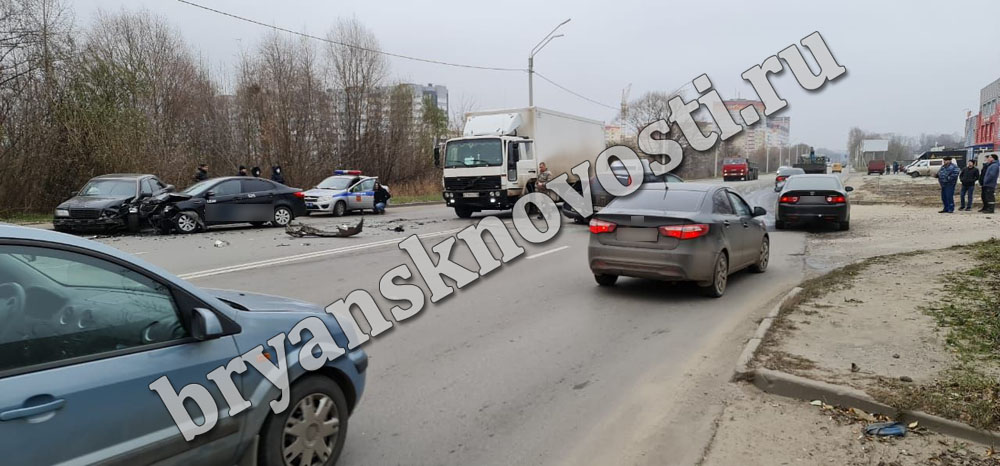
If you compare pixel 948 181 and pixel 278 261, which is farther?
pixel 948 181

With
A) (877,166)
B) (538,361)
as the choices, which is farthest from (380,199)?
(877,166)

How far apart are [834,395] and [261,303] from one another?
13.1ft

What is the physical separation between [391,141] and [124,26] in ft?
49.0

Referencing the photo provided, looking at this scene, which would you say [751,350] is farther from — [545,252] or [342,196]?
[342,196]

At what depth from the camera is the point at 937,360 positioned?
511 centimetres

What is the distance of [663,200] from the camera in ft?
27.4

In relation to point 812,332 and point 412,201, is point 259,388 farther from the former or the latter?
point 412,201

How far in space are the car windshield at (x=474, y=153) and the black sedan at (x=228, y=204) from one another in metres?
4.87

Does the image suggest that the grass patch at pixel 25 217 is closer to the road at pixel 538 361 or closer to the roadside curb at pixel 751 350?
the road at pixel 538 361

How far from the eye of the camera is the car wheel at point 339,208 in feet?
71.8

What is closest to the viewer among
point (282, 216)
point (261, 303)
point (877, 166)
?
point (261, 303)

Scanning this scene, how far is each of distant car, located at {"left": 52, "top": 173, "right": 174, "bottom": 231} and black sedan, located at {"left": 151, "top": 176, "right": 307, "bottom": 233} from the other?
67 cm

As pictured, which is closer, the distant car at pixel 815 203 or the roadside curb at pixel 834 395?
the roadside curb at pixel 834 395

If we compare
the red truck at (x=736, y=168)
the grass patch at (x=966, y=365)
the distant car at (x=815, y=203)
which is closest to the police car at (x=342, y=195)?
the distant car at (x=815, y=203)
